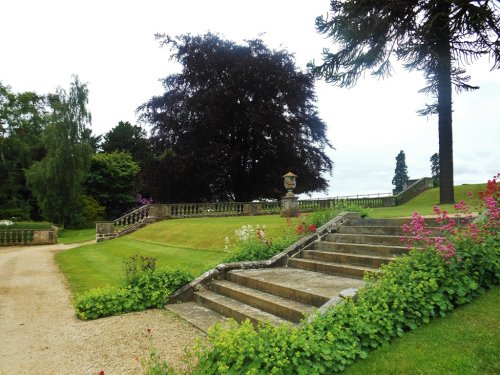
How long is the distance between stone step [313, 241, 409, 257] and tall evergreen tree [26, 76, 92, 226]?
28.4 meters

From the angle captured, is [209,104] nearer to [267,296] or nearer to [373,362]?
[267,296]

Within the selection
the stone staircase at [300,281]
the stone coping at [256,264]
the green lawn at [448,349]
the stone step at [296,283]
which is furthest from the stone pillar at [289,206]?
the green lawn at [448,349]

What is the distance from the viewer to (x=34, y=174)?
1268 inches

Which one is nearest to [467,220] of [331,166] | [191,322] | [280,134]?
[191,322]

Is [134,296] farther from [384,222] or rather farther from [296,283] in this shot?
[384,222]

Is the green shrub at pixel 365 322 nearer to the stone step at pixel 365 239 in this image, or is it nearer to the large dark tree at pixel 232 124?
the stone step at pixel 365 239

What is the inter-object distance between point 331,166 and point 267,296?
2427cm

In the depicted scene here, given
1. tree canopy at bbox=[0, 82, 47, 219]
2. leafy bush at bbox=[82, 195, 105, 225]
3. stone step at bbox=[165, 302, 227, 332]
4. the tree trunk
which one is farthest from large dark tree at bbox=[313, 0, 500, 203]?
tree canopy at bbox=[0, 82, 47, 219]

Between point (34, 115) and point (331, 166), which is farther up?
point (34, 115)

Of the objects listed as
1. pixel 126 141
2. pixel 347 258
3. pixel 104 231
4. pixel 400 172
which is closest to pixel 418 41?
pixel 347 258

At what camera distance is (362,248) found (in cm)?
754

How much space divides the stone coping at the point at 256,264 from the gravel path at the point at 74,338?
0.72m

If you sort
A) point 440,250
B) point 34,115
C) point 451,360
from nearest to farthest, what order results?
point 451,360, point 440,250, point 34,115

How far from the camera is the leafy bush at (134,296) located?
6.91 metres
